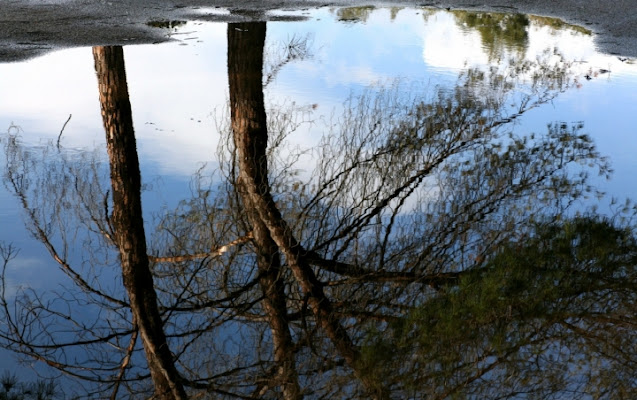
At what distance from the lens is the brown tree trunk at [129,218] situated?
390 centimetres

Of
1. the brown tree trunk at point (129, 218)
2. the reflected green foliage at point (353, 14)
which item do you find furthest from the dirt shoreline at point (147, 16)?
the brown tree trunk at point (129, 218)

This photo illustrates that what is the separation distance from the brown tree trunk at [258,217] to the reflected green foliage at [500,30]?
2848 millimetres

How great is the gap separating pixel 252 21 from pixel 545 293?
20.3ft

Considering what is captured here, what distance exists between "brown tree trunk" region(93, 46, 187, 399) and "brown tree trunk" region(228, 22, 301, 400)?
533 mm

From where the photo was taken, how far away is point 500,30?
1028 cm

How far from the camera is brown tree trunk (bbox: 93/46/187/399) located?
3.90 metres

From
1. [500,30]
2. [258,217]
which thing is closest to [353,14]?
[500,30]

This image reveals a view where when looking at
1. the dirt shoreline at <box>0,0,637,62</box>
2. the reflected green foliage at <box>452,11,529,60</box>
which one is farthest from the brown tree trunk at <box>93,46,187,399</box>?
the reflected green foliage at <box>452,11,529,60</box>

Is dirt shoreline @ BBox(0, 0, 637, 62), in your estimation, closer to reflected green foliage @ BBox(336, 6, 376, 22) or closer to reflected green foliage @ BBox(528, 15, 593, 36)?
reflected green foliage @ BBox(528, 15, 593, 36)

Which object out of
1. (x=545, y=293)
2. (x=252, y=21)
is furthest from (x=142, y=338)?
(x=252, y=21)

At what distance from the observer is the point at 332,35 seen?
1012 centimetres

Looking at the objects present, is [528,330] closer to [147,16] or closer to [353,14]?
[147,16]

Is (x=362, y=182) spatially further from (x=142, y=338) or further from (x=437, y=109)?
(x=142, y=338)

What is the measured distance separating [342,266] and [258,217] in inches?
31.1
